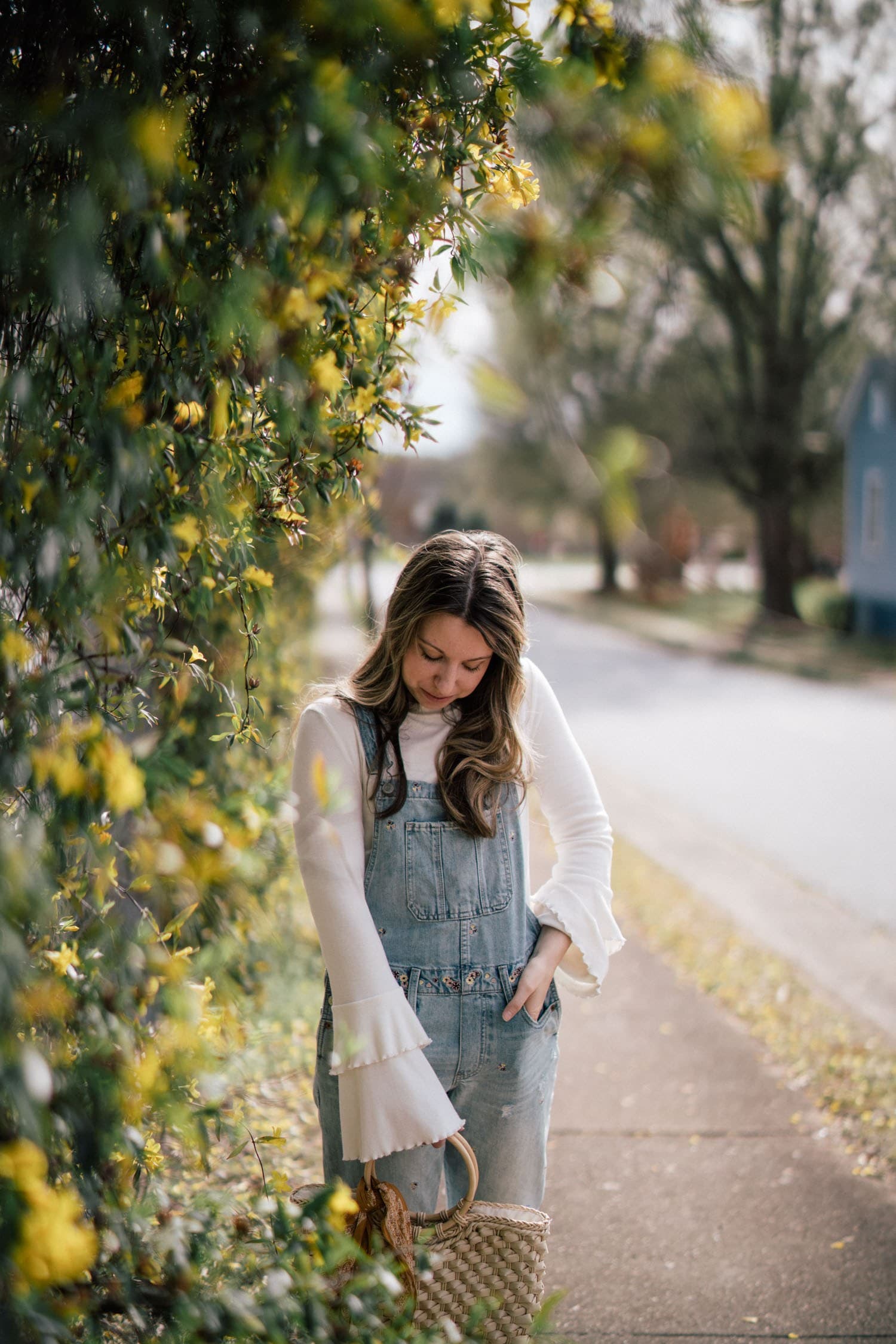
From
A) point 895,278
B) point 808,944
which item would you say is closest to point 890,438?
point 895,278

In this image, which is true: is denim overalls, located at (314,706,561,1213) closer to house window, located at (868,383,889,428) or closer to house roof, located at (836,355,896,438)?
house roof, located at (836,355,896,438)

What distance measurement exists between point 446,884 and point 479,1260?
703 mm

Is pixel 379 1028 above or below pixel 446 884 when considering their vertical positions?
below

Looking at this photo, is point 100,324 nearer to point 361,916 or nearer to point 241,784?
point 361,916

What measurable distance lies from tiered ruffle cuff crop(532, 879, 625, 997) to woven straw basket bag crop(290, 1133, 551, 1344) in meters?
0.48

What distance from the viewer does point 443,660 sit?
2305 mm

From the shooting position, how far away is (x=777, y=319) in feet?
72.9

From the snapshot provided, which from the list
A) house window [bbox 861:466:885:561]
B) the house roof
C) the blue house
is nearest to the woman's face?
the blue house

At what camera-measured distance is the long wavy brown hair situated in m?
2.29

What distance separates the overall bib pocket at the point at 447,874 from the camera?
2.24 meters

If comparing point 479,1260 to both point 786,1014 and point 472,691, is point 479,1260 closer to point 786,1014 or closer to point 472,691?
point 472,691

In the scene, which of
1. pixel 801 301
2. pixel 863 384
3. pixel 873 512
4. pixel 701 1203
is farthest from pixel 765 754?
pixel 863 384

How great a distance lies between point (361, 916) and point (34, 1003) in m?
1.00

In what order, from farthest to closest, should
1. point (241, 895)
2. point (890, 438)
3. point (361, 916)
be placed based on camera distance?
1. point (890, 438)
2. point (241, 895)
3. point (361, 916)
